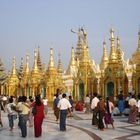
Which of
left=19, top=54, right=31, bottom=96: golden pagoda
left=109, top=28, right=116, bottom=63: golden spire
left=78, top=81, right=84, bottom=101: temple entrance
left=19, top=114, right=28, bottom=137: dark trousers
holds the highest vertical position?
left=109, top=28, right=116, bottom=63: golden spire

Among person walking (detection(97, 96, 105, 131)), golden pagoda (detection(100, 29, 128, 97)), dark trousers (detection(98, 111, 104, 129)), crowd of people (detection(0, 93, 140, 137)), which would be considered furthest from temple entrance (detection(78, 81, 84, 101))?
dark trousers (detection(98, 111, 104, 129))

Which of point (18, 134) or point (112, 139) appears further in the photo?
point (18, 134)

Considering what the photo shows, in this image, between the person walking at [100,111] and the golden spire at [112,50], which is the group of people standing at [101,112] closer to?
the person walking at [100,111]

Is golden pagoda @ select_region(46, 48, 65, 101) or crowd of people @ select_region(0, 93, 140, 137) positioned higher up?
golden pagoda @ select_region(46, 48, 65, 101)

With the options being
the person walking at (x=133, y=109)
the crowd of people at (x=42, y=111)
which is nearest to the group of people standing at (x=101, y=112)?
the crowd of people at (x=42, y=111)

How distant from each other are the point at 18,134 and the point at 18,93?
3603cm

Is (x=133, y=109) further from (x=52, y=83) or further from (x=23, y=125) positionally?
(x=52, y=83)

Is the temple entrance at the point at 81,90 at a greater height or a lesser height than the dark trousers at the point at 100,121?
greater

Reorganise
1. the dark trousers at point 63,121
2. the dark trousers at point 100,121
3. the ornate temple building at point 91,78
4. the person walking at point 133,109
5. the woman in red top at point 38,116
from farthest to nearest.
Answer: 1. the ornate temple building at point 91,78
2. the person walking at point 133,109
3. the dark trousers at point 100,121
4. the dark trousers at point 63,121
5. the woman in red top at point 38,116

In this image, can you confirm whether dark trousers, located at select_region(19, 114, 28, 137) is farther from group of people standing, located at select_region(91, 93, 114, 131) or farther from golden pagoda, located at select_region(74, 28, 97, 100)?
golden pagoda, located at select_region(74, 28, 97, 100)

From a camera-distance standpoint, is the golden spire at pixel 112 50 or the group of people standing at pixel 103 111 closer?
the group of people standing at pixel 103 111

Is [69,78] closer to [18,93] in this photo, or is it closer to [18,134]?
[18,93]

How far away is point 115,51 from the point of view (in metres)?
31.5

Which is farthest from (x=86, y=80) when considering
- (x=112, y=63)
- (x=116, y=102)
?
(x=116, y=102)
